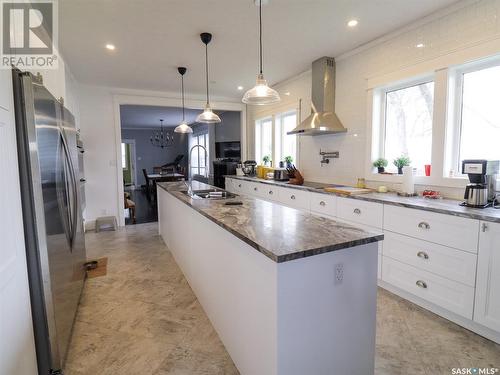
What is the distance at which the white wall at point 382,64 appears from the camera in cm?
226

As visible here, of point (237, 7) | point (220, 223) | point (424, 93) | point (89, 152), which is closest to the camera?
point (220, 223)

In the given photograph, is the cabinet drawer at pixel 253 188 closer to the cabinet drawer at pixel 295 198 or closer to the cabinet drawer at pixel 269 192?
the cabinet drawer at pixel 269 192

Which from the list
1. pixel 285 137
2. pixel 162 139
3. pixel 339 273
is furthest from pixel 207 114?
pixel 162 139

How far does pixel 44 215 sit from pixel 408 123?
339 centimetres

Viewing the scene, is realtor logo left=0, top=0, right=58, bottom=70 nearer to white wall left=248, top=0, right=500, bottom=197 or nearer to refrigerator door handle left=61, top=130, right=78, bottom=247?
refrigerator door handle left=61, top=130, right=78, bottom=247

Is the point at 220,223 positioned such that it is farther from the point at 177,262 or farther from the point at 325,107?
the point at 325,107

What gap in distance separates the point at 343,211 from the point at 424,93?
4.92 feet

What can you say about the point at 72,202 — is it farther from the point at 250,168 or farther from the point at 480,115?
the point at 250,168

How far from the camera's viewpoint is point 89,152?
4.94 metres

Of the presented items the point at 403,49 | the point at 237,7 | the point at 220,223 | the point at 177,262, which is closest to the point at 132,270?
the point at 177,262

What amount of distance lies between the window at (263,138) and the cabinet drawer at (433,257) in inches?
140

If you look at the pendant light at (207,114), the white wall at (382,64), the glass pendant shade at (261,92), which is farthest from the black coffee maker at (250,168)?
the glass pendant shade at (261,92)

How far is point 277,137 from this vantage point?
5234 mm

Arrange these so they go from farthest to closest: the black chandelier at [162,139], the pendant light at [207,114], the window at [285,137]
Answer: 1. the black chandelier at [162,139]
2. the window at [285,137]
3. the pendant light at [207,114]
